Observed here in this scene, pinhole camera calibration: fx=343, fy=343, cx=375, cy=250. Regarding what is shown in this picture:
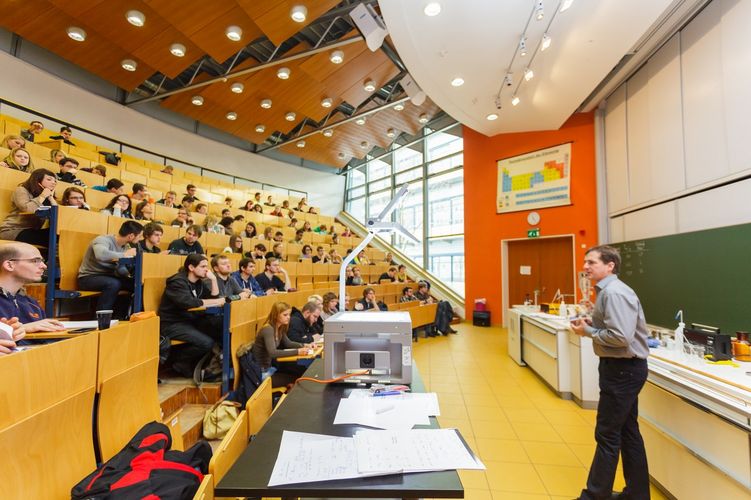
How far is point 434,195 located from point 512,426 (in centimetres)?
715

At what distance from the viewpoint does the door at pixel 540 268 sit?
6.69m

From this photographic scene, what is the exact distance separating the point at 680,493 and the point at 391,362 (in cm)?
184

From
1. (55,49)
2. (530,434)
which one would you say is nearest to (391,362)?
(530,434)

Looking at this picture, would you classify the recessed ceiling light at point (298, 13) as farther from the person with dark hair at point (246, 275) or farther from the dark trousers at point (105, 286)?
the dark trousers at point (105, 286)

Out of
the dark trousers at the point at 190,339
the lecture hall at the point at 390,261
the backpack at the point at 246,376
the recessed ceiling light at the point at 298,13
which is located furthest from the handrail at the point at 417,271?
the backpack at the point at 246,376

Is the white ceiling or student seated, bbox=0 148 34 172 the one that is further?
the white ceiling

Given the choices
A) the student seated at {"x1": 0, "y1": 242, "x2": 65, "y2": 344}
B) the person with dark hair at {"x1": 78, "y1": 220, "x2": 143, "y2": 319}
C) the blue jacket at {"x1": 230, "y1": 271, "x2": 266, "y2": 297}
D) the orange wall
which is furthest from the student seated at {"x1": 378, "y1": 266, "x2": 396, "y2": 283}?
the student seated at {"x1": 0, "y1": 242, "x2": 65, "y2": 344}

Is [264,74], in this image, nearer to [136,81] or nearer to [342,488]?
[136,81]

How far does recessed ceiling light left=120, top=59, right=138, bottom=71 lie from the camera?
5812 millimetres

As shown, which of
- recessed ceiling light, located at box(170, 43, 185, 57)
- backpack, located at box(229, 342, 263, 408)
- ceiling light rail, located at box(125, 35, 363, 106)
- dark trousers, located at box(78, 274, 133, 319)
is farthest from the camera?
ceiling light rail, located at box(125, 35, 363, 106)

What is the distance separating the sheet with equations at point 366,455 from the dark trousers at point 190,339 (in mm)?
2224

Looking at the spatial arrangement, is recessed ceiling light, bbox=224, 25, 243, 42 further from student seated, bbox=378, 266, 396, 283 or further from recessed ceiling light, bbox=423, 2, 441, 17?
student seated, bbox=378, 266, 396, 283

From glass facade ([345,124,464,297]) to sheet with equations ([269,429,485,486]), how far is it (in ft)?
23.0

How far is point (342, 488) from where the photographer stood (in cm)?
77
